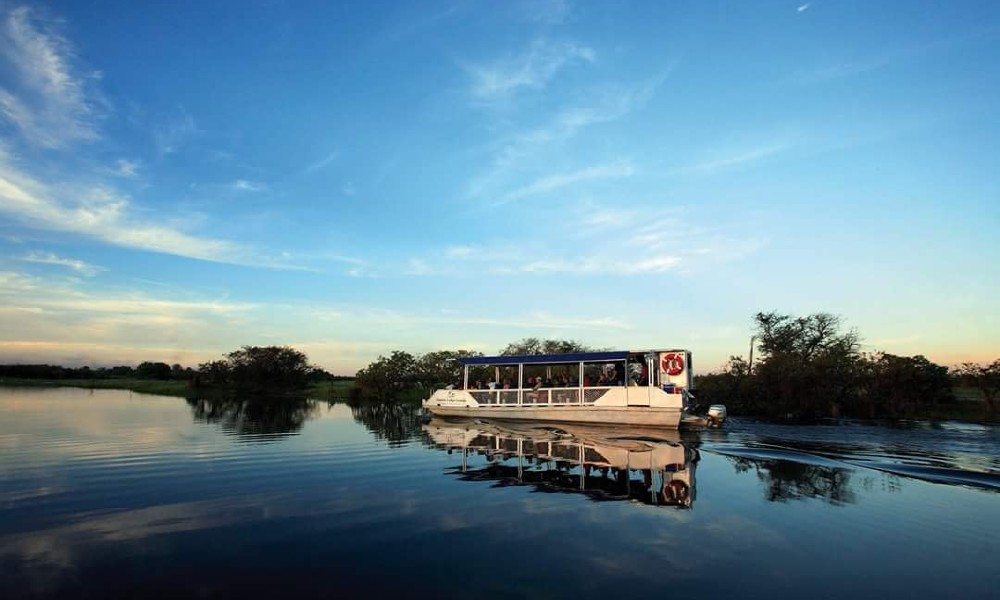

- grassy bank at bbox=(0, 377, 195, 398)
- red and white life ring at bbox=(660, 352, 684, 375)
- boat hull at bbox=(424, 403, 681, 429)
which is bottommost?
grassy bank at bbox=(0, 377, 195, 398)

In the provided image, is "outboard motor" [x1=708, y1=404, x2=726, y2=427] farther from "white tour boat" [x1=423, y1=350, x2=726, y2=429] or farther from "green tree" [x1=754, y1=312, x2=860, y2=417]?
"green tree" [x1=754, y1=312, x2=860, y2=417]

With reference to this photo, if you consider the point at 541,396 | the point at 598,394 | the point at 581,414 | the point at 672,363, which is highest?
the point at 672,363

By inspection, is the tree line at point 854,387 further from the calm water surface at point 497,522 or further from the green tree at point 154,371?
the green tree at point 154,371

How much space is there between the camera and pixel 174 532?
850 centimetres

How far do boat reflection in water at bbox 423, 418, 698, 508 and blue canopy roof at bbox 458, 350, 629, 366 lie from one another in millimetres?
3641

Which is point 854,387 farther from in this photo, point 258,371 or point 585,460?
point 258,371

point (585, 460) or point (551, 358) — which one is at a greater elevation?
point (551, 358)

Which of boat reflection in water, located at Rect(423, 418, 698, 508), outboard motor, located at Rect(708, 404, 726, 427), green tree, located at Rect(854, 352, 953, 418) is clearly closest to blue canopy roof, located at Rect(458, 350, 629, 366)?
boat reflection in water, located at Rect(423, 418, 698, 508)

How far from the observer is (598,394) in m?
28.3

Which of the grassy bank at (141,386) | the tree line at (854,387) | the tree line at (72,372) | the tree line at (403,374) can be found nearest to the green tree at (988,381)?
the tree line at (854,387)

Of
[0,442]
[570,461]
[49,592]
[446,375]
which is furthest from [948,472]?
[446,375]

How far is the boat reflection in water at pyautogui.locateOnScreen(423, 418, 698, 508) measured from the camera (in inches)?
478

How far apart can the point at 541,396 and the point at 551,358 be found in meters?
2.15

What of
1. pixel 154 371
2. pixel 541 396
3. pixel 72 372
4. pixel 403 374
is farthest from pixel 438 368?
pixel 72 372
